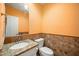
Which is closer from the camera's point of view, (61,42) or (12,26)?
(12,26)

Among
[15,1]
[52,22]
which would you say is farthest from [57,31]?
[15,1]

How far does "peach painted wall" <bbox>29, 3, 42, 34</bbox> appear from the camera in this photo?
1.76m

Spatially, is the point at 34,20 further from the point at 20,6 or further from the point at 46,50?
the point at 46,50

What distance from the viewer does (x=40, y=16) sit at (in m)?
1.76

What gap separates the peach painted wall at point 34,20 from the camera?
5.78 ft

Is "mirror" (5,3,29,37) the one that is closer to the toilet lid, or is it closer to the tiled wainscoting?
the tiled wainscoting

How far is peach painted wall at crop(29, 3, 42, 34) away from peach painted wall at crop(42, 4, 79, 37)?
93mm

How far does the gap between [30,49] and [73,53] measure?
831mm

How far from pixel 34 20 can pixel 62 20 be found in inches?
20.7

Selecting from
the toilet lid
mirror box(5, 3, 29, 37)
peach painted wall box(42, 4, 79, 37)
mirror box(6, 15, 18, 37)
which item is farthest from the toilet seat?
mirror box(6, 15, 18, 37)

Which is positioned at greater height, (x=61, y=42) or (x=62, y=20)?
(x=62, y=20)

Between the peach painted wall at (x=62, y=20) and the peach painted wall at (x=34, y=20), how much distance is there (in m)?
0.09

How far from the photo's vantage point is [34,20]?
1780 millimetres

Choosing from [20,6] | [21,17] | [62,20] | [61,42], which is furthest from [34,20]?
[61,42]
